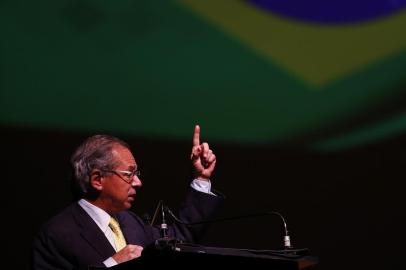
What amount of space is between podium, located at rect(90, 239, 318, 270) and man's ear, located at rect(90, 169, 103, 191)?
667 mm

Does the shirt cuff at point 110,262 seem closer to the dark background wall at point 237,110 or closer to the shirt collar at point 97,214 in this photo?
the shirt collar at point 97,214

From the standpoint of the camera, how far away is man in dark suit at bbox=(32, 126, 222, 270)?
2.54 metres

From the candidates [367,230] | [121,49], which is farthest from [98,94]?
[367,230]

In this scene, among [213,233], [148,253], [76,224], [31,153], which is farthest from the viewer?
[213,233]

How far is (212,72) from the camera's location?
3387 mm

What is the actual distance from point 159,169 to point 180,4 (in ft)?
2.26

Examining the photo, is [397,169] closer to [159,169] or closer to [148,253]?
[159,169]

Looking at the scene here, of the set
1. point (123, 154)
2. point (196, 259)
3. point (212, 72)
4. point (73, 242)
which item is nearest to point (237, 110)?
point (212, 72)

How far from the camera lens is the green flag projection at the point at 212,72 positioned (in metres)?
3.21

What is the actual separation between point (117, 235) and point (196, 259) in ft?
2.49

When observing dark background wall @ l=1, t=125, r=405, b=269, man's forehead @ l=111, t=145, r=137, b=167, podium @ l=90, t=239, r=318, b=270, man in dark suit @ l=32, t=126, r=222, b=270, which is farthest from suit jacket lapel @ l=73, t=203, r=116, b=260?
dark background wall @ l=1, t=125, r=405, b=269

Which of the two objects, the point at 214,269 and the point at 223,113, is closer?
the point at 214,269

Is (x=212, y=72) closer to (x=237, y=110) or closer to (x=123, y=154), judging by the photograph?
(x=237, y=110)

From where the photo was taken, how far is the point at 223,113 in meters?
3.39
